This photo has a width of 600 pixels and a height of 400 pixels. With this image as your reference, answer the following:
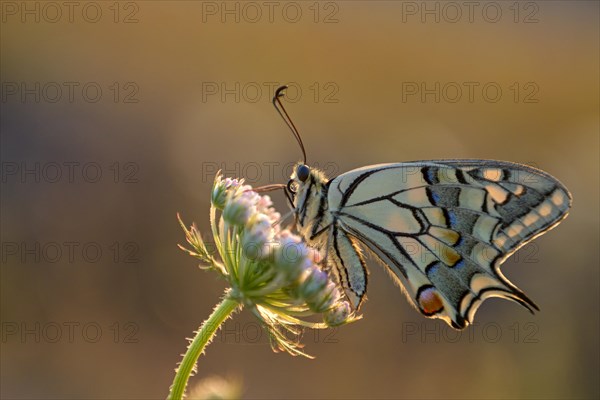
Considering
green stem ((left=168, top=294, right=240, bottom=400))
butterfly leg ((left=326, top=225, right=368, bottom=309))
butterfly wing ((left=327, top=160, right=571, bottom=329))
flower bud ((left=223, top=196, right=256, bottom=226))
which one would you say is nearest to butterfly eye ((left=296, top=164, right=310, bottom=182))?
butterfly wing ((left=327, top=160, right=571, bottom=329))

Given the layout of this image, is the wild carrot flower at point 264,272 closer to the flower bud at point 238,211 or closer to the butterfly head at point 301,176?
the flower bud at point 238,211

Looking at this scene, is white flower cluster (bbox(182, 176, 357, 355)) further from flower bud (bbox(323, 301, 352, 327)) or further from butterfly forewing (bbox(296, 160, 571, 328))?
butterfly forewing (bbox(296, 160, 571, 328))

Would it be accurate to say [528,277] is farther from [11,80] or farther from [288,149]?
[11,80]

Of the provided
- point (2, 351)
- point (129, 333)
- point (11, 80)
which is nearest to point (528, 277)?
point (129, 333)

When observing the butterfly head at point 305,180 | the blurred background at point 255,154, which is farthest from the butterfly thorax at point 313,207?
the blurred background at point 255,154

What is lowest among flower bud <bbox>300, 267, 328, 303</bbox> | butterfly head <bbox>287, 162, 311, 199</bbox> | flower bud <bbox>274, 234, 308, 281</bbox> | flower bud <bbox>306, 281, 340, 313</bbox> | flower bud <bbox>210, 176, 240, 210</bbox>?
flower bud <bbox>306, 281, 340, 313</bbox>

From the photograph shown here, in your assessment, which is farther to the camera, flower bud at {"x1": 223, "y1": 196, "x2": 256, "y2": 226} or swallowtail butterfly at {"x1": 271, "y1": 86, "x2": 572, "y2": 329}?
swallowtail butterfly at {"x1": 271, "y1": 86, "x2": 572, "y2": 329}
